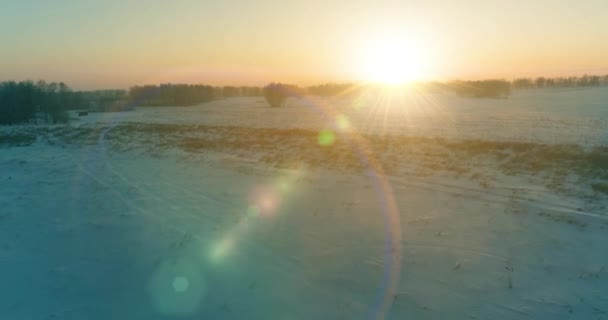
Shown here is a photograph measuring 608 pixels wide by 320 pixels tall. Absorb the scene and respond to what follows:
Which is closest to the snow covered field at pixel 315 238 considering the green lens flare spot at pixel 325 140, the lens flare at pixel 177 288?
the lens flare at pixel 177 288

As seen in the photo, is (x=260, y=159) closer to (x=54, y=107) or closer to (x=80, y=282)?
(x=80, y=282)

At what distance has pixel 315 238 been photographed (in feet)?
29.8

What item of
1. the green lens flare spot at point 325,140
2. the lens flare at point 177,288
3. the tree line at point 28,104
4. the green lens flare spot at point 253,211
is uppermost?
the tree line at point 28,104

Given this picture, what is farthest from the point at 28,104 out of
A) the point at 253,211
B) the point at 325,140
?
the point at 253,211

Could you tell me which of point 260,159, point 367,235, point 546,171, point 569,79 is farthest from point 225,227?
point 569,79

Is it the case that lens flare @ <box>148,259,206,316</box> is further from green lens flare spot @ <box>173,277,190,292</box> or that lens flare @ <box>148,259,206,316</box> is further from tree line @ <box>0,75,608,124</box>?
tree line @ <box>0,75,608,124</box>

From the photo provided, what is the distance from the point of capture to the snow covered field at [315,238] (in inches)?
251

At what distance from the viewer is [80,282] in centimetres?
709

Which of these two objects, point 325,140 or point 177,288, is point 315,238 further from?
point 325,140

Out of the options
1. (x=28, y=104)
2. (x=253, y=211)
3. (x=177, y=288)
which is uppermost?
(x=28, y=104)

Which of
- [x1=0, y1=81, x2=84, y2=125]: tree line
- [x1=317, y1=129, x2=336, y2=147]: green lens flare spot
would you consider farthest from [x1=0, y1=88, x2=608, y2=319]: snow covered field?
[x1=0, y1=81, x2=84, y2=125]: tree line

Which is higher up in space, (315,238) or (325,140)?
(325,140)

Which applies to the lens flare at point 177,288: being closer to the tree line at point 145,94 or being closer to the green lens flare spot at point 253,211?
the green lens flare spot at point 253,211

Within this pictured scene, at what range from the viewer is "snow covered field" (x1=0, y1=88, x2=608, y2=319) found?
20.9 ft
